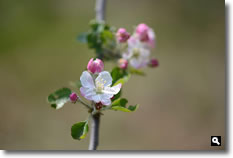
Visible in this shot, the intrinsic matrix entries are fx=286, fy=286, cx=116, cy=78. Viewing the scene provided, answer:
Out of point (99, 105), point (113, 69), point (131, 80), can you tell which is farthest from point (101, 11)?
point (131, 80)

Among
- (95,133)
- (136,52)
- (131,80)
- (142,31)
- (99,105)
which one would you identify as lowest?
(95,133)

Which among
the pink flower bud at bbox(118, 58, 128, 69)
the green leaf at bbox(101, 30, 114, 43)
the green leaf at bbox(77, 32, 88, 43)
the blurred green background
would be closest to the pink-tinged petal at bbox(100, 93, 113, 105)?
the pink flower bud at bbox(118, 58, 128, 69)

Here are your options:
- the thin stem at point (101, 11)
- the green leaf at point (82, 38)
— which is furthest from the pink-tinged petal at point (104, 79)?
the thin stem at point (101, 11)

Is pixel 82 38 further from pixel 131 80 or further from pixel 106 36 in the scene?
pixel 131 80

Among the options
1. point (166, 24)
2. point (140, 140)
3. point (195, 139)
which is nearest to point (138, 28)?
point (140, 140)

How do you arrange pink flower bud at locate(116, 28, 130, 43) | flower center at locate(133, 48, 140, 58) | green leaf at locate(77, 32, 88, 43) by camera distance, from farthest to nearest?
green leaf at locate(77, 32, 88, 43)
flower center at locate(133, 48, 140, 58)
pink flower bud at locate(116, 28, 130, 43)

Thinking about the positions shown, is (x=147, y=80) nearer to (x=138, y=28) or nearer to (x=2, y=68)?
(x=2, y=68)

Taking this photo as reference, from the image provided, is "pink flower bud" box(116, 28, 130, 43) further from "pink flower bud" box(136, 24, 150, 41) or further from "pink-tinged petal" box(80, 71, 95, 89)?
"pink-tinged petal" box(80, 71, 95, 89)
